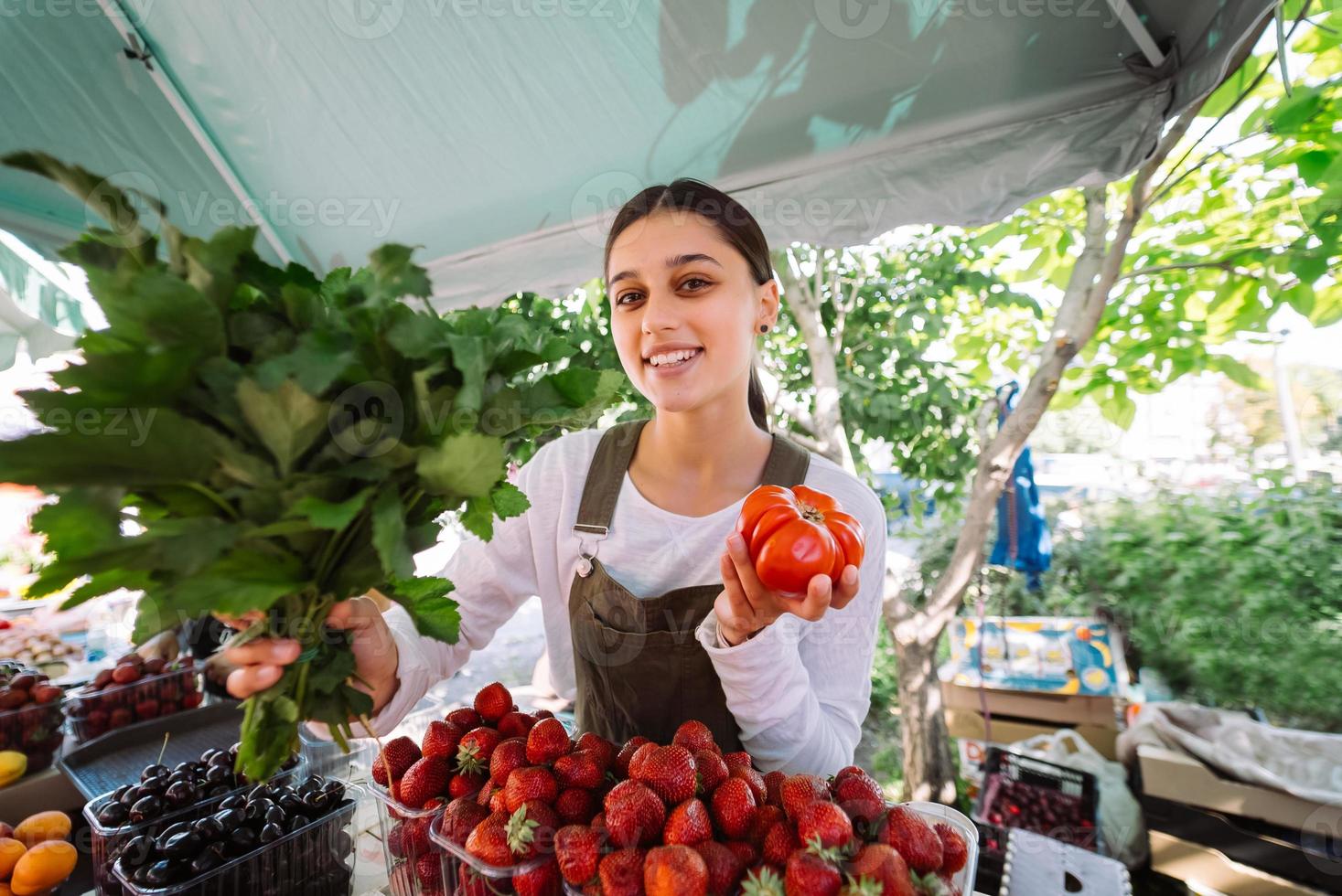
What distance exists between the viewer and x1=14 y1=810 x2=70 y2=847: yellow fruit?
142 cm

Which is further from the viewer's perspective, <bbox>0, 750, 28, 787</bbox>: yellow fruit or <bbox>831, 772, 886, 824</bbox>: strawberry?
<bbox>0, 750, 28, 787</bbox>: yellow fruit

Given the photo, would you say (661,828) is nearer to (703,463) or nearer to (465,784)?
(465,784)

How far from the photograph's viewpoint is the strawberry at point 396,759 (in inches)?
43.5

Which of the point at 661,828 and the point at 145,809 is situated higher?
the point at 661,828

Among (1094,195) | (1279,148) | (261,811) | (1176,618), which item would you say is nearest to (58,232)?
(261,811)

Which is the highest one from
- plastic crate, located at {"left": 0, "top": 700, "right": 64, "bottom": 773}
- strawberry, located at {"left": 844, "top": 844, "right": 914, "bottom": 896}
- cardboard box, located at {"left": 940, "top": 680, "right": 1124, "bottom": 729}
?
strawberry, located at {"left": 844, "top": 844, "right": 914, "bottom": 896}

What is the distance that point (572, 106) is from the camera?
2324 millimetres

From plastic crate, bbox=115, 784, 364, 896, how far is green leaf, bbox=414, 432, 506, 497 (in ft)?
2.57

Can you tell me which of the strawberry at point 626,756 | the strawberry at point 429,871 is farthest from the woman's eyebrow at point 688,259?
the strawberry at point 429,871

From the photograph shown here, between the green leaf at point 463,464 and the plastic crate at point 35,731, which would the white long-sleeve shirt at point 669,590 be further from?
the plastic crate at point 35,731

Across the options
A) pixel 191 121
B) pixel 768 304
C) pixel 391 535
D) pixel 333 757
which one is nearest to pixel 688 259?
pixel 768 304

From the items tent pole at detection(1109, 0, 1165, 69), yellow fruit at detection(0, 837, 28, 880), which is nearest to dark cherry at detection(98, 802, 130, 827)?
yellow fruit at detection(0, 837, 28, 880)

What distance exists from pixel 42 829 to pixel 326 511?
1466 mm

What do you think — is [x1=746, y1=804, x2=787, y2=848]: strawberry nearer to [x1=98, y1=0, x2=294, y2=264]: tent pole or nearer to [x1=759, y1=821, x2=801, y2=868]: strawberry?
[x1=759, y1=821, x2=801, y2=868]: strawberry
